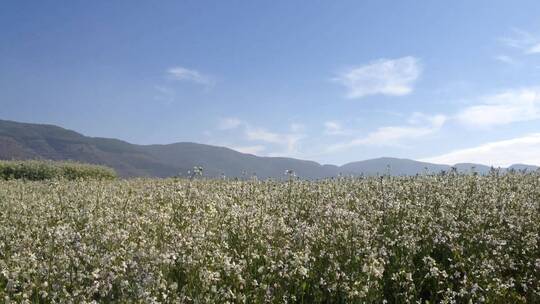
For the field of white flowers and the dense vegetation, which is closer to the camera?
the field of white flowers

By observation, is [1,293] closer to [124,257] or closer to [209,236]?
[124,257]

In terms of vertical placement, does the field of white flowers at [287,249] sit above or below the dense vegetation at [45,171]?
below

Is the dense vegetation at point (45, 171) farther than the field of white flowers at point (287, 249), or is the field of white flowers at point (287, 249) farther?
the dense vegetation at point (45, 171)

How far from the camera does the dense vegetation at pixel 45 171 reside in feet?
91.4

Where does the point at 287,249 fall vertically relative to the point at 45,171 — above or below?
below

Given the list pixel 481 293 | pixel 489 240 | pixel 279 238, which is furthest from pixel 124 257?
pixel 489 240

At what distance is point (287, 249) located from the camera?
7016 millimetres

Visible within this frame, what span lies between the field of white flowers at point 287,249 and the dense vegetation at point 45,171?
16.9 metres

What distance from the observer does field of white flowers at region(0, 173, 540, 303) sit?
5762mm

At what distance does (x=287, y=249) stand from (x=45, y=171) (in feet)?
80.3

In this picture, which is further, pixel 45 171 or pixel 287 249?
pixel 45 171

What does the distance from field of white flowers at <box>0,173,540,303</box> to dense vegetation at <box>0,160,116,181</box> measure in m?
16.9

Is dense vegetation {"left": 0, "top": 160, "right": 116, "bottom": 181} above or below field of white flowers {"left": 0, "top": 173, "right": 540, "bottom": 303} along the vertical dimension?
Answer: above

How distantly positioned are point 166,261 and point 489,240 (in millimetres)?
4821
